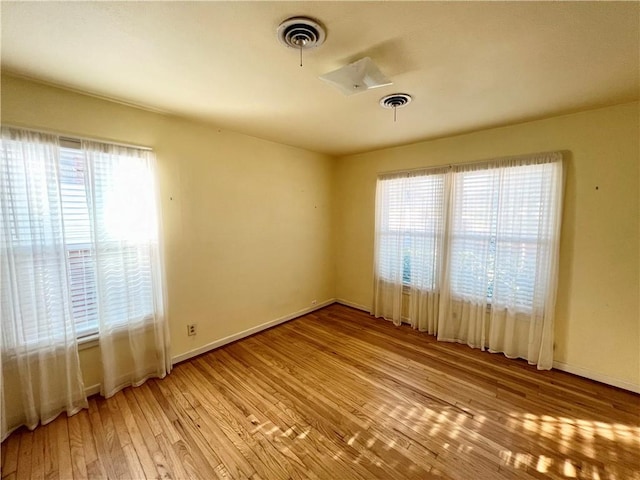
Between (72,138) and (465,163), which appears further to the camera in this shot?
(465,163)

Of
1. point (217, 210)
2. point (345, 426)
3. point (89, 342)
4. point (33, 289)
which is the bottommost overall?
point (345, 426)

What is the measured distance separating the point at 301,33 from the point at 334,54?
0.26 m

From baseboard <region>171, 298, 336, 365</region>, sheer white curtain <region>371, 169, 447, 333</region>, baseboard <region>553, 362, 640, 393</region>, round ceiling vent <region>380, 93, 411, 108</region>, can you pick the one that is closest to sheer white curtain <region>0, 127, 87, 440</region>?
baseboard <region>171, 298, 336, 365</region>

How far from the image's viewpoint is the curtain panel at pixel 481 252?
251cm

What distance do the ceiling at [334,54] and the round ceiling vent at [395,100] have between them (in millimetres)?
65

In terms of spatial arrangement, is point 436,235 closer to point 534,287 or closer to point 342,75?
point 534,287

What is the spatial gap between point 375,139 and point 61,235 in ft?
10.3

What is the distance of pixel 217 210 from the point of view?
9.36ft

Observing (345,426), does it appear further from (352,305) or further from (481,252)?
(352,305)

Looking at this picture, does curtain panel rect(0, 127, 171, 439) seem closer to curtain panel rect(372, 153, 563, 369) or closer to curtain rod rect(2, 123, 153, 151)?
curtain rod rect(2, 123, 153, 151)

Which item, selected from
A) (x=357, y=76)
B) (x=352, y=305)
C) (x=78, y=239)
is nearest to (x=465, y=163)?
(x=357, y=76)

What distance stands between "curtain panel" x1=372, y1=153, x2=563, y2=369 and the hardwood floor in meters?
0.43

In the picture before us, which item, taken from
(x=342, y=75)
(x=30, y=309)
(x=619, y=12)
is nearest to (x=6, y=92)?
(x=30, y=309)

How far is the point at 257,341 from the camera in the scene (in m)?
3.14
